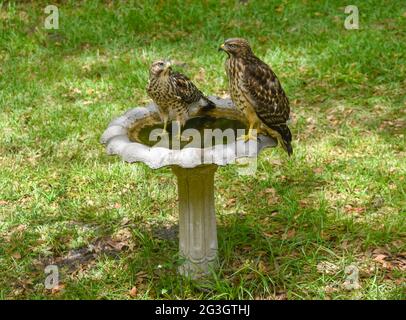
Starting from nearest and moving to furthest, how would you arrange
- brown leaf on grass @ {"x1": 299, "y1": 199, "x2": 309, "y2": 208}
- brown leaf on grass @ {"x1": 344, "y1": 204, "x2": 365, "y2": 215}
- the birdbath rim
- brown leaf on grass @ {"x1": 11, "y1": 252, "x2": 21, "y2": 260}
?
the birdbath rim
brown leaf on grass @ {"x1": 11, "y1": 252, "x2": 21, "y2": 260}
brown leaf on grass @ {"x1": 344, "y1": 204, "x2": 365, "y2": 215}
brown leaf on grass @ {"x1": 299, "y1": 199, "x2": 309, "y2": 208}

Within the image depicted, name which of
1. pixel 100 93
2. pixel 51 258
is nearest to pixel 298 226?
pixel 51 258

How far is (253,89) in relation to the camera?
16.4ft

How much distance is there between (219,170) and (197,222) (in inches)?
77.0

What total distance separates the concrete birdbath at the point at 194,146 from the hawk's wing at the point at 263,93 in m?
0.19

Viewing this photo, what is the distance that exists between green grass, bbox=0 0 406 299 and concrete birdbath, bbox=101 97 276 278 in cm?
23

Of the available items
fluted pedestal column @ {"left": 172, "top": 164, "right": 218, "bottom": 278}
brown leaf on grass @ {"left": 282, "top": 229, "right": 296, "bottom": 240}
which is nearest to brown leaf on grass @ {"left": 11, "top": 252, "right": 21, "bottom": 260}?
fluted pedestal column @ {"left": 172, "top": 164, "right": 218, "bottom": 278}

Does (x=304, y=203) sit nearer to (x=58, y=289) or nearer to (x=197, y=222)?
(x=197, y=222)

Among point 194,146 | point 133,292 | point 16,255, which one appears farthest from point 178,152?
point 16,255

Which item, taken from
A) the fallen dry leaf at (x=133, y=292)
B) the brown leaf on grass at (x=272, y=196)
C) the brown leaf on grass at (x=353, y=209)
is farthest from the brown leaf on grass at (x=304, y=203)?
the fallen dry leaf at (x=133, y=292)

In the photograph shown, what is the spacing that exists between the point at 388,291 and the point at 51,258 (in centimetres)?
294

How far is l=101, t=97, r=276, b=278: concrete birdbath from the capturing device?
4.92m

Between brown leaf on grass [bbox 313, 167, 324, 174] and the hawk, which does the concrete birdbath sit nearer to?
the hawk

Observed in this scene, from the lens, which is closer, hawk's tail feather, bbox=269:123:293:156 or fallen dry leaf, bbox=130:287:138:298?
hawk's tail feather, bbox=269:123:293:156

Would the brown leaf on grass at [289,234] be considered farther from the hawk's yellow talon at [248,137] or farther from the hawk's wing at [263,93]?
the hawk's yellow talon at [248,137]
